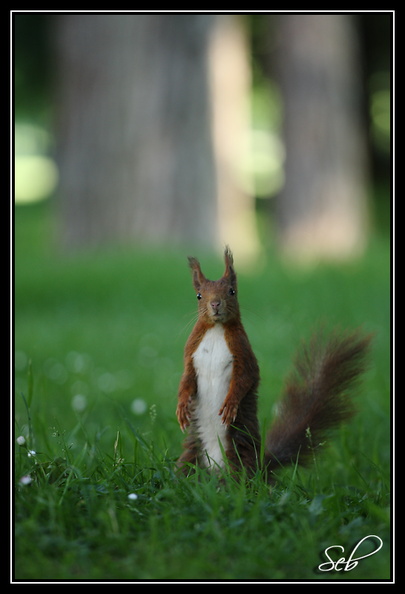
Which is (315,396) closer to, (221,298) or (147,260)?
(221,298)

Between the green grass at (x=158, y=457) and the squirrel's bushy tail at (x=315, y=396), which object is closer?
the green grass at (x=158, y=457)

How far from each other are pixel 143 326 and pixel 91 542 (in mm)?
5424

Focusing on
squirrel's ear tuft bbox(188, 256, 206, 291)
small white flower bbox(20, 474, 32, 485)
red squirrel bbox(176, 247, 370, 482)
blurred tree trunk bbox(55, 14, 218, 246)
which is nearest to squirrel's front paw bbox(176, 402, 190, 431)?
red squirrel bbox(176, 247, 370, 482)

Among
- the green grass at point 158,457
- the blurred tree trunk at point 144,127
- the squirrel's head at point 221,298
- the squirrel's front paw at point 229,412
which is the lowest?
the green grass at point 158,457

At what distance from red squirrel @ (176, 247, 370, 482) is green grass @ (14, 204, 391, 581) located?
9cm

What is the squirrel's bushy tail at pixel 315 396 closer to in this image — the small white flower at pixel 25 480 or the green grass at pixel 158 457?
the green grass at pixel 158 457

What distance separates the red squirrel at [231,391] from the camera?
253 cm

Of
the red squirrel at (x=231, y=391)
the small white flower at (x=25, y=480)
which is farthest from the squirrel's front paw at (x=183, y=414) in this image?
the small white flower at (x=25, y=480)

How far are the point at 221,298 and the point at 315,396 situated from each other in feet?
2.51

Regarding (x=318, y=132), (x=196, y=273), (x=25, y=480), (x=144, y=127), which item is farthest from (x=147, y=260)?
(x=25, y=480)

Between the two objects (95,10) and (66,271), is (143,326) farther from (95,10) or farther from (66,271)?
(95,10)

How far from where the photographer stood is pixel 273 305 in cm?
776

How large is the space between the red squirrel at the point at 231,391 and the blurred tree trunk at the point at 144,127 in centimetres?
982
